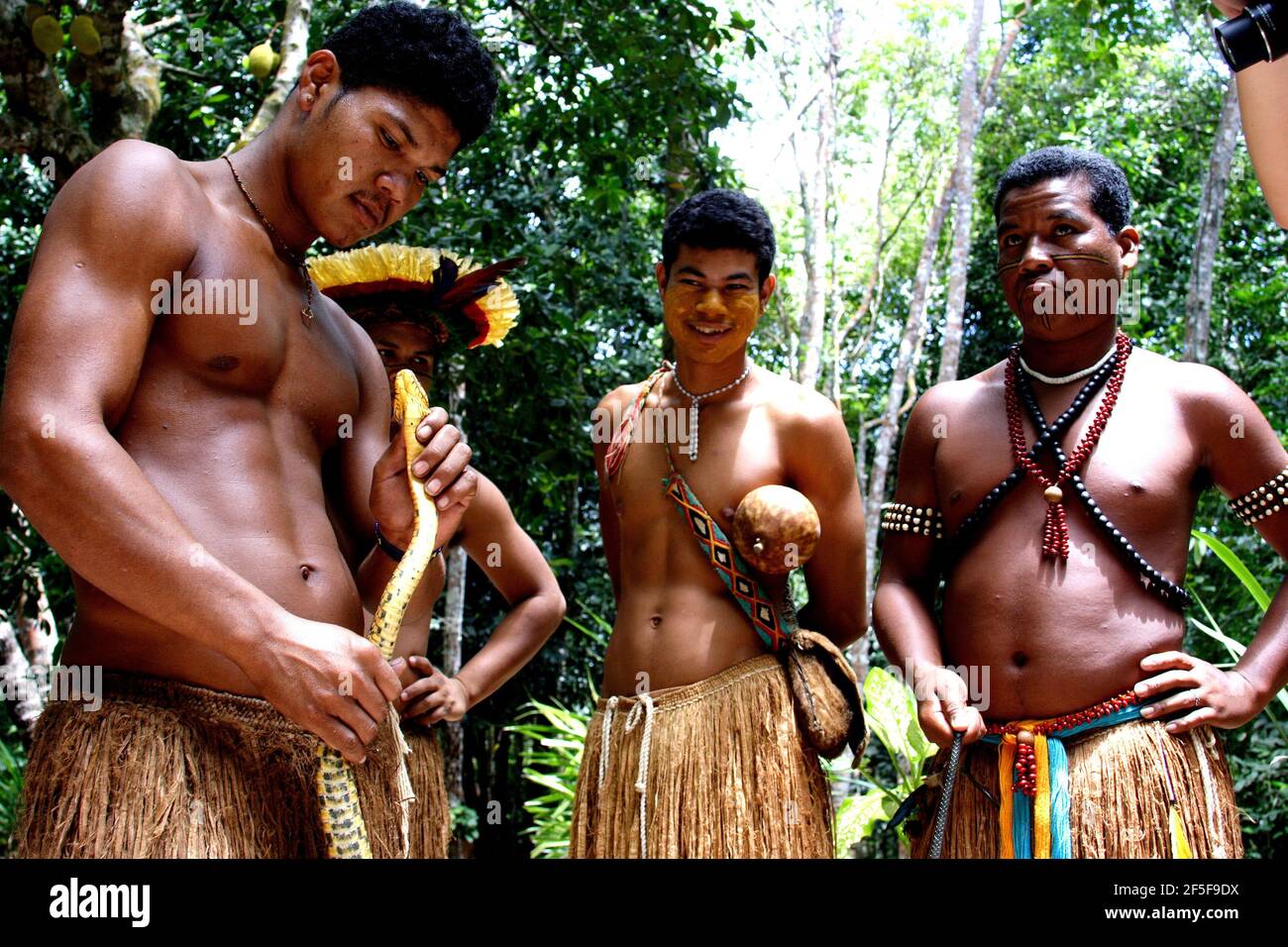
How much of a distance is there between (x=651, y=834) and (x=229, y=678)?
1.36 m

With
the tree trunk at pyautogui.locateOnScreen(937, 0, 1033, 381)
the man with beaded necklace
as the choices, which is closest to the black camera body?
the man with beaded necklace

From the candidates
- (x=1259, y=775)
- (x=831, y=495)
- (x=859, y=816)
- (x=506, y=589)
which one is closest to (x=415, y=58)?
(x=831, y=495)

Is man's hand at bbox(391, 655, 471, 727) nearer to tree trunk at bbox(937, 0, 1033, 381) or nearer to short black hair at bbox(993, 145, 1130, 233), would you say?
short black hair at bbox(993, 145, 1130, 233)

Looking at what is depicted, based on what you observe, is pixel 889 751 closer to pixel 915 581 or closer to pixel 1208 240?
pixel 915 581

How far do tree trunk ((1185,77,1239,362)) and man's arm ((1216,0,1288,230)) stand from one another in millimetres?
5137

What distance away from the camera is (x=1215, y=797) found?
258 cm

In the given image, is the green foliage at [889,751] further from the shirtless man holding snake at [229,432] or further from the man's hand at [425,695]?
the shirtless man holding snake at [229,432]

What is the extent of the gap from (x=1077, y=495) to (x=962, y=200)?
20.7ft

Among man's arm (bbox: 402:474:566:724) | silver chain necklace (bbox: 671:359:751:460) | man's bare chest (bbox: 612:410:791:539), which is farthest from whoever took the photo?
man's arm (bbox: 402:474:566:724)

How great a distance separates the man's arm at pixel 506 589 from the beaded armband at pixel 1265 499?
2002 mm

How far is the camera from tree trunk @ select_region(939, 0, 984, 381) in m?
8.13

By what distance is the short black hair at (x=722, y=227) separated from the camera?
10.7 feet

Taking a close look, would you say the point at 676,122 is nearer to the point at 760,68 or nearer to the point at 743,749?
the point at 743,749
